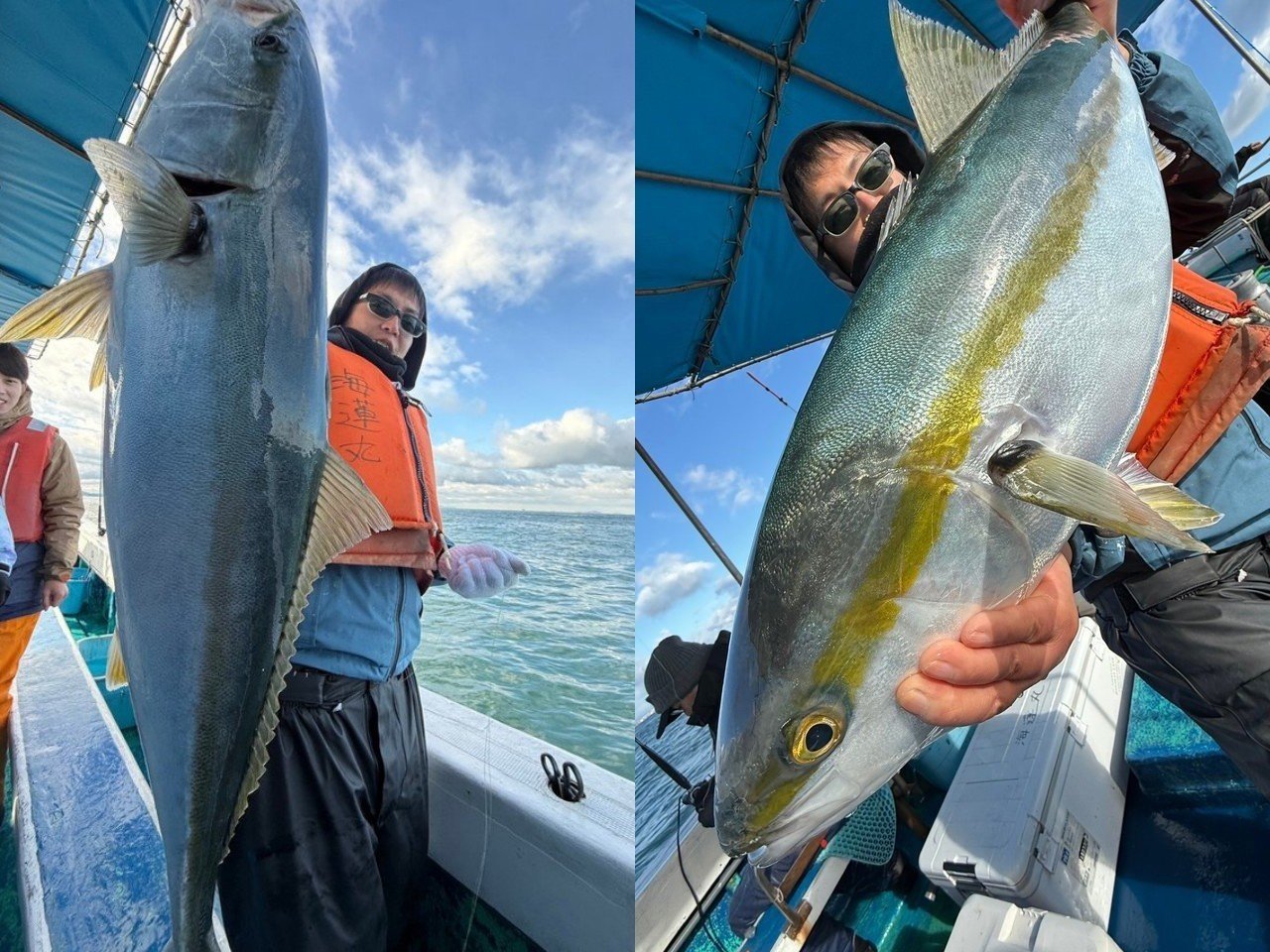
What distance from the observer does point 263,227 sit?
1.19 m

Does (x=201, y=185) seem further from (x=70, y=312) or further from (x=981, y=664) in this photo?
(x=981, y=664)

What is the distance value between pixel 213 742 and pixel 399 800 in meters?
1.04

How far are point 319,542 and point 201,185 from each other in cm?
70

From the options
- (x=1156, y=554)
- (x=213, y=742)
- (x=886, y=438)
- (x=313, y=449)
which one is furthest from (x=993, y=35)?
(x=213, y=742)

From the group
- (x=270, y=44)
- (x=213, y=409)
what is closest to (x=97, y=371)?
(x=213, y=409)

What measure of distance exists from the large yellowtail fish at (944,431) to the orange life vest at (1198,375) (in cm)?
51

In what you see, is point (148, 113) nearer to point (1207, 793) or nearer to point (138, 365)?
point (138, 365)

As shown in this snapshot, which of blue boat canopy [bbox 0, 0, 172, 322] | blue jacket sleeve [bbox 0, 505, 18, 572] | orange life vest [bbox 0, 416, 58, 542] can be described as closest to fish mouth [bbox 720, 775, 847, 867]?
blue jacket sleeve [bbox 0, 505, 18, 572]

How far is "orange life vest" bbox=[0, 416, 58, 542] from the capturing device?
400 centimetres

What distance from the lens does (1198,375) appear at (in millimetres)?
1489

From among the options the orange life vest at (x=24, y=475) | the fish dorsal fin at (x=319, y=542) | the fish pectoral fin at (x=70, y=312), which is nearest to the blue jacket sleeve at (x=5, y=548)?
the orange life vest at (x=24, y=475)

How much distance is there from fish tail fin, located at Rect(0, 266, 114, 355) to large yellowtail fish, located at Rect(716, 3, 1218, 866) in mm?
1283

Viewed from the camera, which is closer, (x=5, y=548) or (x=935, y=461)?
(x=935, y=461)

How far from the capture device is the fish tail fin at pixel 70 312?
3.75 ft
